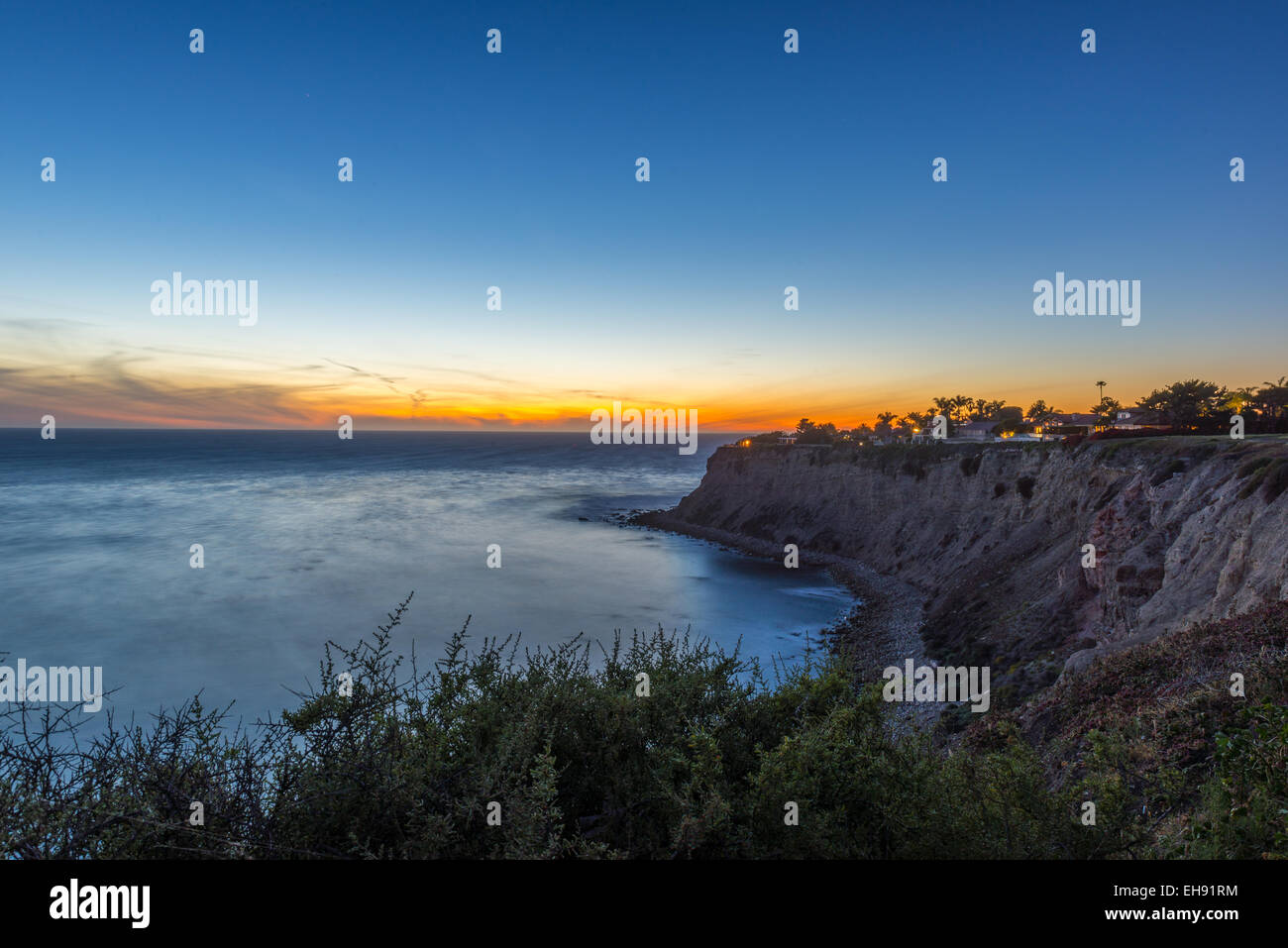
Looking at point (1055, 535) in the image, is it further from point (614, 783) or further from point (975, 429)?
point (975, 429)

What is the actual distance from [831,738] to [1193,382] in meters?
62.1

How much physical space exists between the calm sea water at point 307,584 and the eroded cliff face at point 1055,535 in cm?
903

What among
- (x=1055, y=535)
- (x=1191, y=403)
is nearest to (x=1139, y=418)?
(x=1191, y=403)

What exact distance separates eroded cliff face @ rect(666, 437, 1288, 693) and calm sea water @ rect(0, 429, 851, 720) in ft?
29.6

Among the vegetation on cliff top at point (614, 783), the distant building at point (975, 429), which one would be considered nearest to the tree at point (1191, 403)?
the distant building at point (975, 429)

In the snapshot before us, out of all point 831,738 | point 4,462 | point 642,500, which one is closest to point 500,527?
point 642,500

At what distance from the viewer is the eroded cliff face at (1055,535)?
62.0ft

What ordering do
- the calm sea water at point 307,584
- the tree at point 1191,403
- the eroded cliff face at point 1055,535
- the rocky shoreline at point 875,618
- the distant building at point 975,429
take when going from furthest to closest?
the distant building at point 975,429
the tree at point 1191,403
the calm sea water at point 307,584
the rocky shoreline at point 875,618
the eroded cliff face at point 1055,535

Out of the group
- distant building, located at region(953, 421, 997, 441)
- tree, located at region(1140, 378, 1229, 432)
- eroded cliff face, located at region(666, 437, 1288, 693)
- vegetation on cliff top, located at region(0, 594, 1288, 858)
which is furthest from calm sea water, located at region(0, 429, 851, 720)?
distant building, located at region(953, 421, 997, 441)

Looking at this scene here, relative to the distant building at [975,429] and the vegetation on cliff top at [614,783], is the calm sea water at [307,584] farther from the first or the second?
the distant building at [975,429]

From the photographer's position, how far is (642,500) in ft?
352

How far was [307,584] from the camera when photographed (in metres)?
49.5

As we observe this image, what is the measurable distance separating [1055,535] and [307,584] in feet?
187
